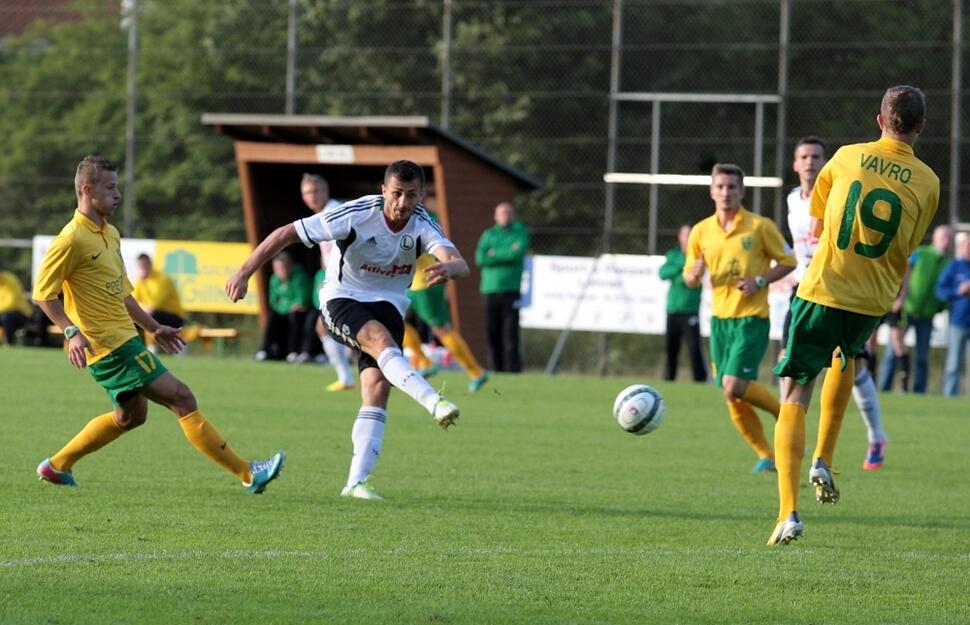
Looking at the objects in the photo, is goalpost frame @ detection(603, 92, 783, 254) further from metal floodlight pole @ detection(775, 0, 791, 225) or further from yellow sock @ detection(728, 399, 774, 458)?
yellow sock @ detection(728, 399, 774, 458)

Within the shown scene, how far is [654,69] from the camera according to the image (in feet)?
95.7

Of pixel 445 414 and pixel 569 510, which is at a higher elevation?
pixel 445 414

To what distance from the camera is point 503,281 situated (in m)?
20.8

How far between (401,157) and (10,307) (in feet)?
21.3

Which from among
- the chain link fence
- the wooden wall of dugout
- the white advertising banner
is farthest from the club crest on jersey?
the chain link fence

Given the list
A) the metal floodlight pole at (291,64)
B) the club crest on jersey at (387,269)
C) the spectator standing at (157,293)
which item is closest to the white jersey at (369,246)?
the club crest on jersey at (387,269)

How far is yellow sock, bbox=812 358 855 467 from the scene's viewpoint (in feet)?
26.3

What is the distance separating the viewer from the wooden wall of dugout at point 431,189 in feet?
74.3

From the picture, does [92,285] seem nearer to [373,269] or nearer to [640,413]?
[373,269]

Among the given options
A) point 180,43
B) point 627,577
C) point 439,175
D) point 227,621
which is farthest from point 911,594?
point 180,43

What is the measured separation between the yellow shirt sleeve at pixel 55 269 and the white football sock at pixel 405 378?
161 centimetres

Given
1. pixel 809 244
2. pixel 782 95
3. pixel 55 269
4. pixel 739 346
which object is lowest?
pixel 739 346

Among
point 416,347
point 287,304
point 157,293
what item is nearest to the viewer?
point 416,347

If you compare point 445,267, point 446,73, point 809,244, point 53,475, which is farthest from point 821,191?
point 446,73
